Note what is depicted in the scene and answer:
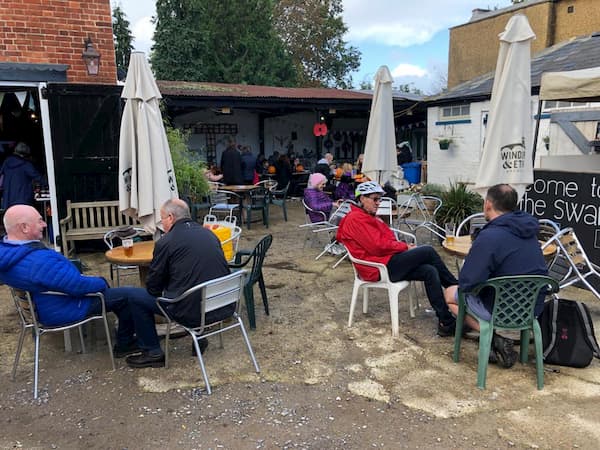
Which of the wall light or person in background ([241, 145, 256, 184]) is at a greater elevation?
the wall light

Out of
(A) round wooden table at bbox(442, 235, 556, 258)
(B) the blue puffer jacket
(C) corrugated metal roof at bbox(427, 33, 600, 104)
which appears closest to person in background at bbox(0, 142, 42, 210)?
(B) the blue puffer jacket

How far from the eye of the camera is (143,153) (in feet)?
14.3

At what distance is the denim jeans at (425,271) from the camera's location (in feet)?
12.3

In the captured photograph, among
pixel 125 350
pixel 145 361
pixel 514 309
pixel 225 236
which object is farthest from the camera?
pixel 225 236

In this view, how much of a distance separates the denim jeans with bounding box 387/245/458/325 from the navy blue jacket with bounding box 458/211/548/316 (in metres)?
0.72

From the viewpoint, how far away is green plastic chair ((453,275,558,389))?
290 cm

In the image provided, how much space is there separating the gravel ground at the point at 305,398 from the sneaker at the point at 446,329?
0.23ft

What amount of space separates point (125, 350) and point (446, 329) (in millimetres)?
2452

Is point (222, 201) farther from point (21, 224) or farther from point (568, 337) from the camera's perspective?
point (568, 337)

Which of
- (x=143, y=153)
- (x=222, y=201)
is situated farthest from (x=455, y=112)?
(x=143, y=153)

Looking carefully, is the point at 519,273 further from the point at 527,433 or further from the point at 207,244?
the point at 207,244

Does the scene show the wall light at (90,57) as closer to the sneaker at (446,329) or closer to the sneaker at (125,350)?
the sneaker at (125,350)

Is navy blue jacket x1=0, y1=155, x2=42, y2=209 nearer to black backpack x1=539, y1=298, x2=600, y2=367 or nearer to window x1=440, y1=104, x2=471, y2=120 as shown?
black backpack x1=539, y1=298, x2=600, y2=367

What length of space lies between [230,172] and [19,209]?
22.4 ft
